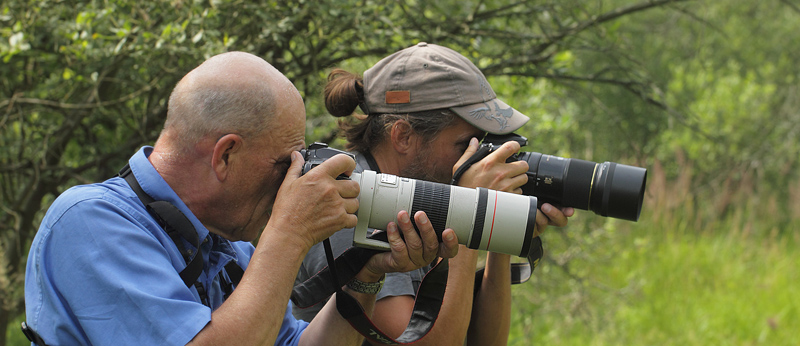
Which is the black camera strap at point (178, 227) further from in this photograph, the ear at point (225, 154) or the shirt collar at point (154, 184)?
the ear at point (225, 154)

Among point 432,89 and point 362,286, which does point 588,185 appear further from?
point 362,286

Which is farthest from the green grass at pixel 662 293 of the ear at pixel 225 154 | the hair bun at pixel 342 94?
the ear at pixel 225 154

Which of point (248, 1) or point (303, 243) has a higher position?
point (248, 1)

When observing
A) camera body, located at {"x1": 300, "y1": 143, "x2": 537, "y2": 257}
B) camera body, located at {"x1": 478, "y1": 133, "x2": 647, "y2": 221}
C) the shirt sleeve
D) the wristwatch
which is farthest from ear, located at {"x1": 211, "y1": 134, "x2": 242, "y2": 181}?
camera body, located at {"x1": 478, "y1": 133, "x2": 647, "y2": 221}

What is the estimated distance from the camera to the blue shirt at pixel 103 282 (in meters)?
1.27

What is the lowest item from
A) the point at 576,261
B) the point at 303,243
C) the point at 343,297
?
the point at 576,261

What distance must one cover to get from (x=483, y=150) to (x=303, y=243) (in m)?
0.84

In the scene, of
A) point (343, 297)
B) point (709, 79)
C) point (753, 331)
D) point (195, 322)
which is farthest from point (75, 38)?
point (709, 79)

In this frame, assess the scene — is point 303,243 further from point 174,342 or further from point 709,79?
point 709,79

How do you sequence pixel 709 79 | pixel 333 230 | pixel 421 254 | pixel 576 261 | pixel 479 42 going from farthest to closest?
pixel 709 79 → pixel 576 261 → pixel 479 42 → pixel 421 254 → pixel 333 230

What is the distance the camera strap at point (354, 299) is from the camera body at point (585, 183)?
44 cm

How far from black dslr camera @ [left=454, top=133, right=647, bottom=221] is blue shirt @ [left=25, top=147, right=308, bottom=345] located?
40.3 inches

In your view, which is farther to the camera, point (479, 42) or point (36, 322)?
point (479, 42)

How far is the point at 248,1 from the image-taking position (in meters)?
2.96
